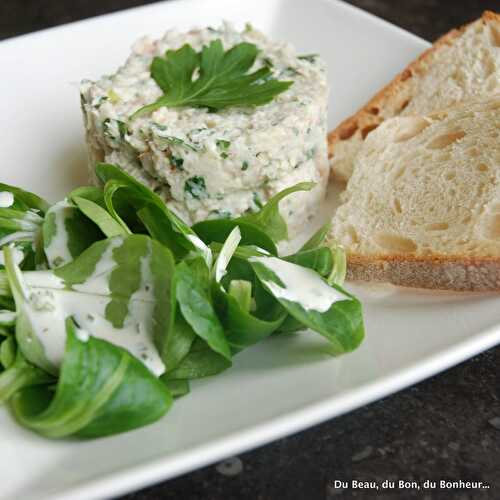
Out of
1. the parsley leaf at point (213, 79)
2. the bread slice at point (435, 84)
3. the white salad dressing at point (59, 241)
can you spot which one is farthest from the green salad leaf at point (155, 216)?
the bread slice at point (435, 84)

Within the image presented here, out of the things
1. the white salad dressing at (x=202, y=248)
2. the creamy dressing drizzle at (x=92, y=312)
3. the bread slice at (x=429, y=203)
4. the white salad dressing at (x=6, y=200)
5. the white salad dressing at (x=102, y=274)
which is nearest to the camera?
the creamy dressing drizzle at (x=92, y=312)

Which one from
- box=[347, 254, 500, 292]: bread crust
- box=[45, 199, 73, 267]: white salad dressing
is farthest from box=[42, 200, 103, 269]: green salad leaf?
box=[347, 254, 500, 292]: bread crust

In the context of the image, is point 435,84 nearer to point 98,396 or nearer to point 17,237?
point 17,237

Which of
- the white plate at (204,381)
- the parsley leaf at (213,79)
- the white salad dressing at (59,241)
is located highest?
the parsley leaf at (213,79)

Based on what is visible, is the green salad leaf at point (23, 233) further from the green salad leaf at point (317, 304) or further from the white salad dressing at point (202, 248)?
the green salad leaf at point (317, 304)

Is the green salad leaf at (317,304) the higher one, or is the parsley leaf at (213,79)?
the parsley leaf at (213,79)

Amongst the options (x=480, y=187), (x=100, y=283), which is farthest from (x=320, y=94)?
(x=100, y=283)

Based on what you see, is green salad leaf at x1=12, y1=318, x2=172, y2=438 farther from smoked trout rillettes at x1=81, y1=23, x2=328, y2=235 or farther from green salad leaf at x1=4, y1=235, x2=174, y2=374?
smoked trout rillettes at x1=81, y1=23, x2=328, y2=235

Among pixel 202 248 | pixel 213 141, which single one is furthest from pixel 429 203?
pixel 202 248
